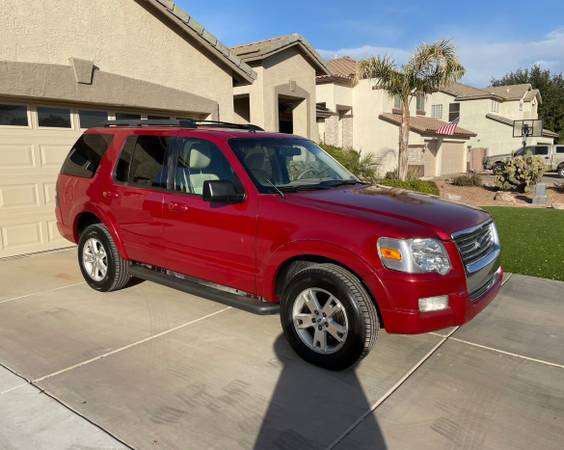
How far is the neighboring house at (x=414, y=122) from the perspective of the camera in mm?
25094

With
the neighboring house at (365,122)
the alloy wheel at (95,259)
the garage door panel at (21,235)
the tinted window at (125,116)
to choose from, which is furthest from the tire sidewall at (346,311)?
the neighboring house at (365,122)

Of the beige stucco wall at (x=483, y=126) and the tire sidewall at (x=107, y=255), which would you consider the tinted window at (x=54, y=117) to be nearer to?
the tire sidewall at (x=107, y=255)

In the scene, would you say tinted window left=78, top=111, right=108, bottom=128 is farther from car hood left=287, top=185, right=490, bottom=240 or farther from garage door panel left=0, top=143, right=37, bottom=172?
car hood left=287, top=185, right=490, bottom=240

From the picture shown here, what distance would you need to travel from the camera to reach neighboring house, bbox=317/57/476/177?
24.7 meters

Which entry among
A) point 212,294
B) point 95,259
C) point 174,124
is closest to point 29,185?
point 95,259

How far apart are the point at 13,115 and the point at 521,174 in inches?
680

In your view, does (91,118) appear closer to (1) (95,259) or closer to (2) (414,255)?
(1) (95,259)

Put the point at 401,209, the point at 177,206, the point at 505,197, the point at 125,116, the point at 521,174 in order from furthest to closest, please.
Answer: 1. the point at 521,174
2. the point at 505,197
3. the point at 125,116
4. the point at 177,206
5. the point at 401,209

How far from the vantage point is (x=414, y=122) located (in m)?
29.4

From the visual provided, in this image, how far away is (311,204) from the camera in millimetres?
3896

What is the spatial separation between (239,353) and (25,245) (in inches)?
209

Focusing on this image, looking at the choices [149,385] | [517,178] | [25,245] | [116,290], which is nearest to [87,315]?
[116,290]

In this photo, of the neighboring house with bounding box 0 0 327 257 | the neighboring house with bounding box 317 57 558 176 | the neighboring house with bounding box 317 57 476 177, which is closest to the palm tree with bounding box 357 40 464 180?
the neighboring house with bounding box 317 57 558 176

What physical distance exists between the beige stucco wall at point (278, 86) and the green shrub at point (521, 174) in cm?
933
